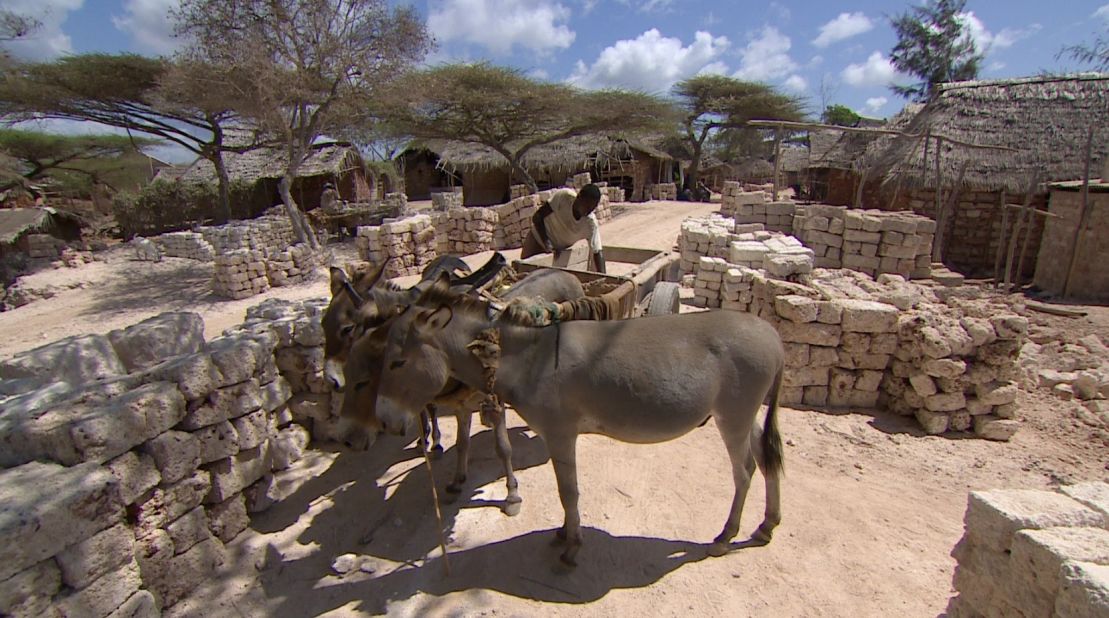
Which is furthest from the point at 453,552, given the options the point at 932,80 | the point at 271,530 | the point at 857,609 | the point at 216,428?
the point at 932,80

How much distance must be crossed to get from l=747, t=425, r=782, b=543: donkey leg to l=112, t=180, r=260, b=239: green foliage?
81.0ft

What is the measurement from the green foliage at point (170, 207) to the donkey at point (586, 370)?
23523 mm

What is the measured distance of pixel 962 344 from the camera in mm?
5258

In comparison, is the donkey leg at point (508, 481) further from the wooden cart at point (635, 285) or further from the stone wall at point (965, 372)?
the stone wall at point (965, 372)

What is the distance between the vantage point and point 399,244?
502 inches

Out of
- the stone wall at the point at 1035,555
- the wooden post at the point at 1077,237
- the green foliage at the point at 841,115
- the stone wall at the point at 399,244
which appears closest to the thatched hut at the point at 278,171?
the stone wall at the point at 399,244

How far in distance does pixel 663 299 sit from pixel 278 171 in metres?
25.2

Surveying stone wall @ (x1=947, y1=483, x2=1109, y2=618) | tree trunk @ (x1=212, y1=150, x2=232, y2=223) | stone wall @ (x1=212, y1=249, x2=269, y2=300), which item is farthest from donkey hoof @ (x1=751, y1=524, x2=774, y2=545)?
tree trunk @ (x1=212, y1=150, x2=232, y2=223)

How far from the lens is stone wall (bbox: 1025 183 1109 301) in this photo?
34.2ft

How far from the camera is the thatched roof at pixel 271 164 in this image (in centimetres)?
2442

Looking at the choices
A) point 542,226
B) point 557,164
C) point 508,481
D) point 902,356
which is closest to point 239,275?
point 542,226

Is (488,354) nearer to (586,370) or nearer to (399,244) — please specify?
(586,370)

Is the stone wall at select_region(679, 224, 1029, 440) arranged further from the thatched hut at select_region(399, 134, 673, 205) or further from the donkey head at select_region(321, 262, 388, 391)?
the thatched hut at select_region(399, 134, 673, 205)

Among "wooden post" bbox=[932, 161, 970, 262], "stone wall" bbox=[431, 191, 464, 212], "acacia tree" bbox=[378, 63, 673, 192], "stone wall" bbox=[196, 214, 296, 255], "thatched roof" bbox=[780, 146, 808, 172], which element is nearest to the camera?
"wooden post" bbox=[932, 161, 970, 262]
